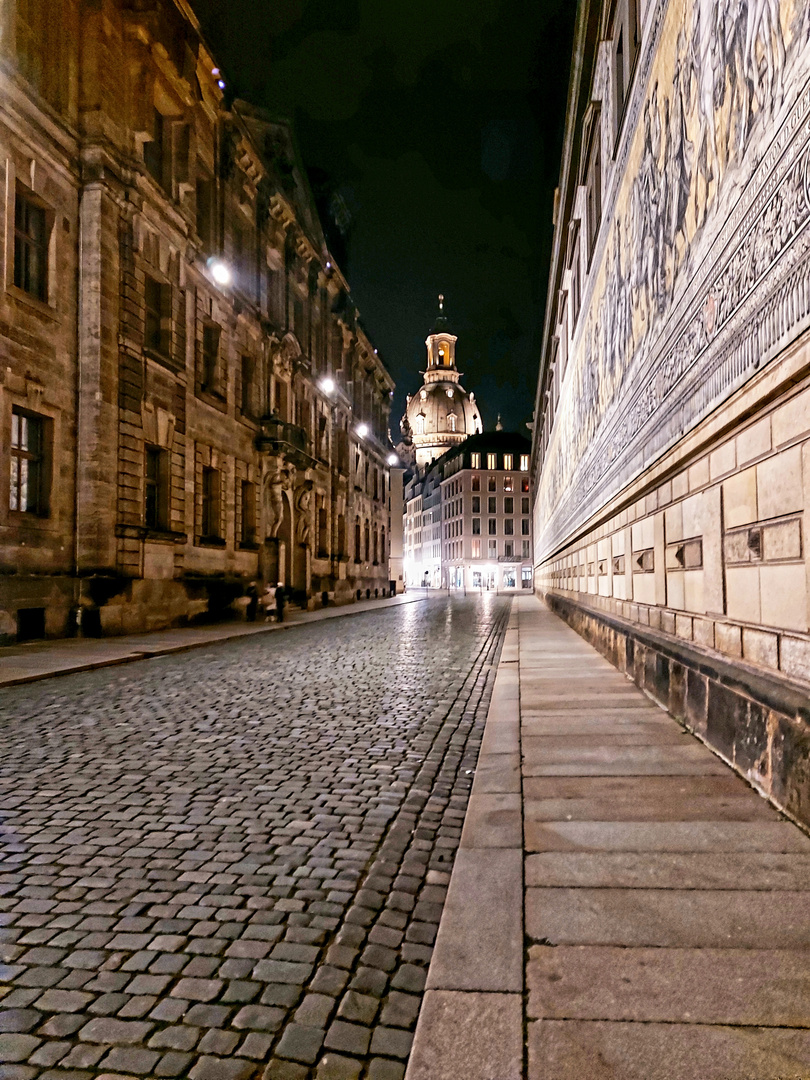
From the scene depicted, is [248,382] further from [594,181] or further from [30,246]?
[594,181]

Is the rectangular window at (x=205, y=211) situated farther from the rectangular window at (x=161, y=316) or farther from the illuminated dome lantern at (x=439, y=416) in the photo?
the illuminated dome lantern at (x=439, y=416)

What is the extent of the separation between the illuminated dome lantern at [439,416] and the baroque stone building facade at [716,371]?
12463cm

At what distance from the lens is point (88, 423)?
1534cm

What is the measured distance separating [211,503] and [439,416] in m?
119

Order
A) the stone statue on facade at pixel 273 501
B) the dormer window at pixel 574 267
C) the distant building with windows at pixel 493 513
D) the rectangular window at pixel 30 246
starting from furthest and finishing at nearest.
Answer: the distant building with windows at pixel 493 513, the stone statue on facade at pixel 273 501, the dormer window at pixel 574 267, the rectangular window at pixel 30 246

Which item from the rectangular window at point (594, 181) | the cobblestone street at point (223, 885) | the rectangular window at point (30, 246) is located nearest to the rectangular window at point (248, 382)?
the rectangular window at point (30, 246)

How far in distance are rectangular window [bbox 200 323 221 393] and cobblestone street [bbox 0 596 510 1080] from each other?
53.9ft

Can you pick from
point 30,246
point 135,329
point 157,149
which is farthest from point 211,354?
point 30,246

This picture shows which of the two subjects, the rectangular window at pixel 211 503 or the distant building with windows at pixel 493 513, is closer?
the rectangular window at pixel 211 503

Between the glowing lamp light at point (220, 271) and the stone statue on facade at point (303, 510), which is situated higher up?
the glowing lamp light at point (220, 271)

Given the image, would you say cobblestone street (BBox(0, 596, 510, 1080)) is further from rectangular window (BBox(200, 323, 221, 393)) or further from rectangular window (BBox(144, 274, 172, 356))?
rectangular window (BBox(200, 323, 221, 393))

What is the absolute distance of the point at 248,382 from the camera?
82.5ft

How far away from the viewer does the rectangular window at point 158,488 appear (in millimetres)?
18297

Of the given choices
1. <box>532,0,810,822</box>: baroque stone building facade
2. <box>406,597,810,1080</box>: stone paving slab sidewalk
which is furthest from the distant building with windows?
<box>406,597,810,1080</box>: stone paving slab sidewalk
